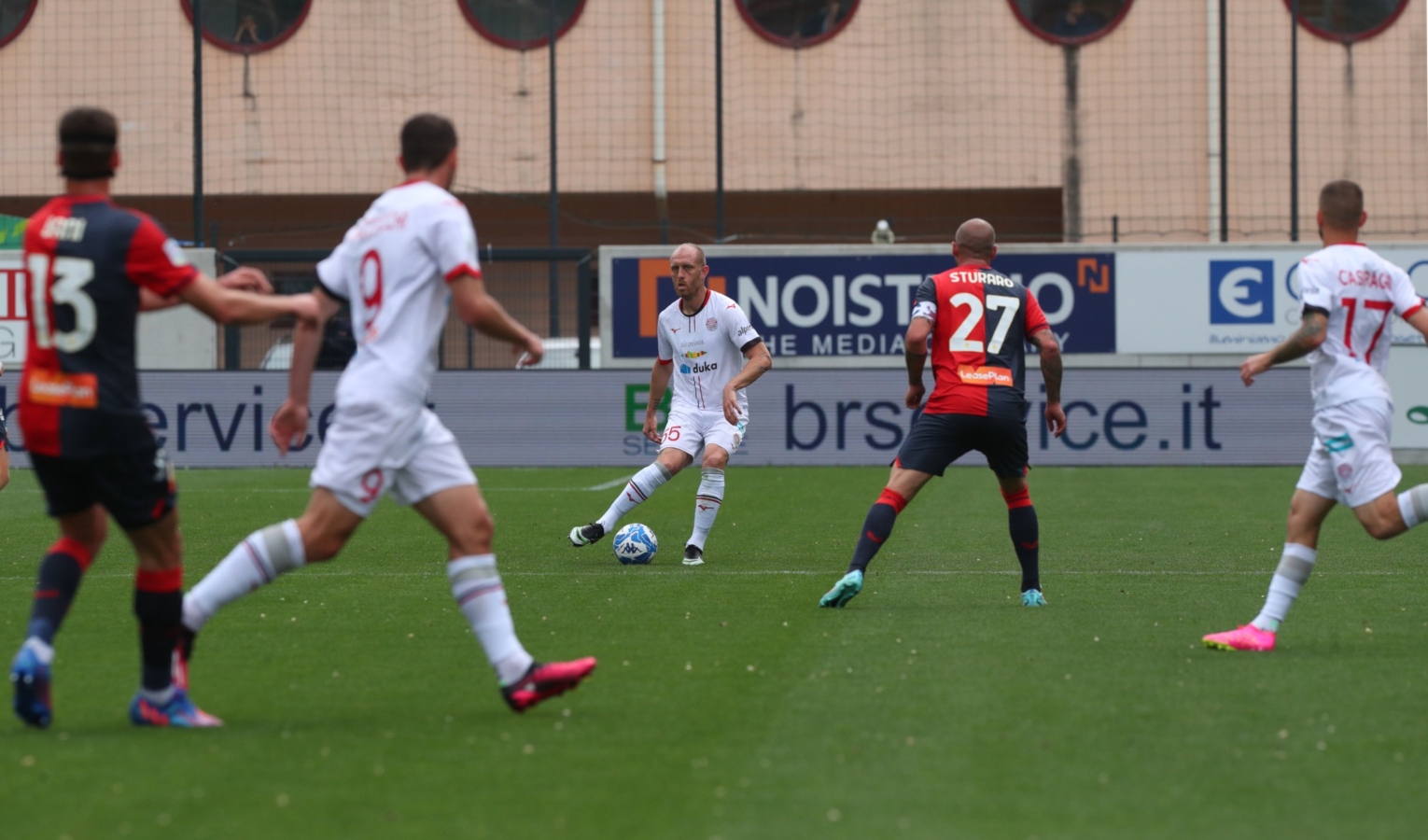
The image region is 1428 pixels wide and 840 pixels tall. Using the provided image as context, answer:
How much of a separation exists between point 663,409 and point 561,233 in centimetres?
1046

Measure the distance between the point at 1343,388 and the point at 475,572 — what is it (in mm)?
3474

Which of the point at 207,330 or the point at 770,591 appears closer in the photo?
the point at 770,591

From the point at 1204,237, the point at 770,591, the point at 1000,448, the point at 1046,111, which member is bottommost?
the point at 770,591

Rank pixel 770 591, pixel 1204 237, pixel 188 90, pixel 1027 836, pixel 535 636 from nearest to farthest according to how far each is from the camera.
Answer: pixel 1027 836
pixel 535 636
pixel 770 591
pixel 1204 237
pixel 188 90

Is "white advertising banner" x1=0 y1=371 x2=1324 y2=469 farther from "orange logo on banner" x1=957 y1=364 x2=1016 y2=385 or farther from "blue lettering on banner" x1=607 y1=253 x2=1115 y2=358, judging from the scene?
"orange logo on banner" x1=957 y1=364 x2=1016 y2=385

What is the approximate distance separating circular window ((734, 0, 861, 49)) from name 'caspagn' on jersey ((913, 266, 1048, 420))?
21.1 metres

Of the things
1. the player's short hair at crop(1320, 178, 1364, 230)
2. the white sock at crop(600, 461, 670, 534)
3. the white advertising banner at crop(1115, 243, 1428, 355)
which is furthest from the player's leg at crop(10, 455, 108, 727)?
the white advertising banner at crop(1115, 243, 1428, 355)

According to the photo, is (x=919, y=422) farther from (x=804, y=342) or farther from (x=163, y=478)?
(x=804, y=342)

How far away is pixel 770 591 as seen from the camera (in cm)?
871

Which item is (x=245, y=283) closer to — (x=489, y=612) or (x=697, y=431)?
(x=489, y=612)

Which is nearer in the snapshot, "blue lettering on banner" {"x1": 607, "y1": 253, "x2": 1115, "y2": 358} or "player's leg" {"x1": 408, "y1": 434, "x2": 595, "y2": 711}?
"player's leg" {"x1": 408, "y1": 434, "x2": 595, "y2": 711}

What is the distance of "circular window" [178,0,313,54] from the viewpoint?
28.5m

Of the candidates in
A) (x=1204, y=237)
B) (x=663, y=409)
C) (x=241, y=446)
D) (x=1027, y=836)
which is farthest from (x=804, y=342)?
(x=1027, y=836)

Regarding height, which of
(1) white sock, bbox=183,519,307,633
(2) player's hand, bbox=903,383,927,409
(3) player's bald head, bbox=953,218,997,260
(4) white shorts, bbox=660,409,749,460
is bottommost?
(1) white sock, bbox=183,519,307,633
